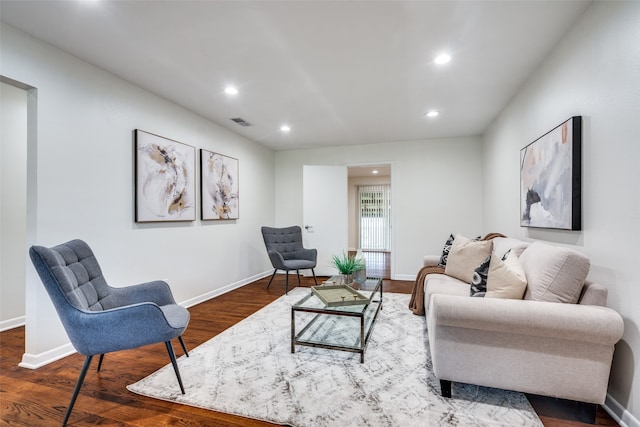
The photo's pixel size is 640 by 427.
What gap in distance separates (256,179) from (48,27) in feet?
10.9

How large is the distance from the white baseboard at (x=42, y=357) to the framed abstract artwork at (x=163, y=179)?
47.7 inches

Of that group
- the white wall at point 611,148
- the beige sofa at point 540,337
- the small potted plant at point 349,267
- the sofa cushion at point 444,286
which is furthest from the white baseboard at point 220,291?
the white wall at point 611,148

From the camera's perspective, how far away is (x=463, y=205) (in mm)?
4820

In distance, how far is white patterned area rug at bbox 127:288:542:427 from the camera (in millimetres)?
1628

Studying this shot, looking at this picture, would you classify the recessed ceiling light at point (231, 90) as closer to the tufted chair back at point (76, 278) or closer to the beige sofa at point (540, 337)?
the tufted chair back at point (76, 278)

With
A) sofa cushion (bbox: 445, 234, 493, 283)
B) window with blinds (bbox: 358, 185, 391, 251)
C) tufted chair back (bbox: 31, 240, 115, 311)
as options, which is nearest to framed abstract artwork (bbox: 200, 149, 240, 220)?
tufted chair back (bbox: 31, 240, 115, 311)

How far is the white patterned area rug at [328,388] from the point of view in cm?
163

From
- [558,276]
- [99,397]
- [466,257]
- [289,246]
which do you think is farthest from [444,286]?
[289,246]

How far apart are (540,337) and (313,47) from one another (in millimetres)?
2400

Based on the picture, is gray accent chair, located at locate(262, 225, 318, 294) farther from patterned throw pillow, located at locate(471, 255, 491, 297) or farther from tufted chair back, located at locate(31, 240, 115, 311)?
patterned throw pillow, located at locate(471, 255, 491, 297)

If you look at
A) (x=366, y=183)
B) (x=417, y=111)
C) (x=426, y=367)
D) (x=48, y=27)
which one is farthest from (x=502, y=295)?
(x=366, y=183)

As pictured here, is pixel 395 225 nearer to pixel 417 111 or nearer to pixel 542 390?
pixel 417 111

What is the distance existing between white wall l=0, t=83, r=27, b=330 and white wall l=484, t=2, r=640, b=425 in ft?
16.2

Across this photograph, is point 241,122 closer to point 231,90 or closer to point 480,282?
point 231,90
